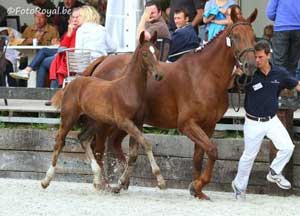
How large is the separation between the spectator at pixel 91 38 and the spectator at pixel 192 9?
1229mm

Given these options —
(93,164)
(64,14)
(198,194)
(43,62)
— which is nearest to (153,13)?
(43,62)

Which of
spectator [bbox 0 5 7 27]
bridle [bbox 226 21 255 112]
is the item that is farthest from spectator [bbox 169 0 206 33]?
spectator [bbox 0 5 7 27]

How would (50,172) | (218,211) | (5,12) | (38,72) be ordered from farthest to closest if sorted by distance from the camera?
Result: (5,12), (38,72), (50,172), (218,211)

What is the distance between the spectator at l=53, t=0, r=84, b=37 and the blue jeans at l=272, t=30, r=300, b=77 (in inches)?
200

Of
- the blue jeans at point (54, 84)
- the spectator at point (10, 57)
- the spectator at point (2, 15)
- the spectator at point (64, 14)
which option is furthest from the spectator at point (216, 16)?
the spectator at point (2, 15)

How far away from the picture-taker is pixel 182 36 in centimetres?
1102

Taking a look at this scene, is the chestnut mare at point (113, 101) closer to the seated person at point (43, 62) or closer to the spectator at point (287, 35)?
the spectator at point (287, 35)

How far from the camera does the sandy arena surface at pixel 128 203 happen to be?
8242mm

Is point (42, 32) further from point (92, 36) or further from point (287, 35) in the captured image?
point (287, 35)

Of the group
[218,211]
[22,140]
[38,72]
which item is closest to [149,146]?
[218,211]

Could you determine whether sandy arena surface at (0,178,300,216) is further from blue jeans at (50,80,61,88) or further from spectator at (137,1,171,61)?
spectator at (137,1,171,61)

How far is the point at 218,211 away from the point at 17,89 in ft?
12.8

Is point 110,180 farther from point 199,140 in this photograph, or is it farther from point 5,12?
point 5,12

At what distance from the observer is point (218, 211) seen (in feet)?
27.2
